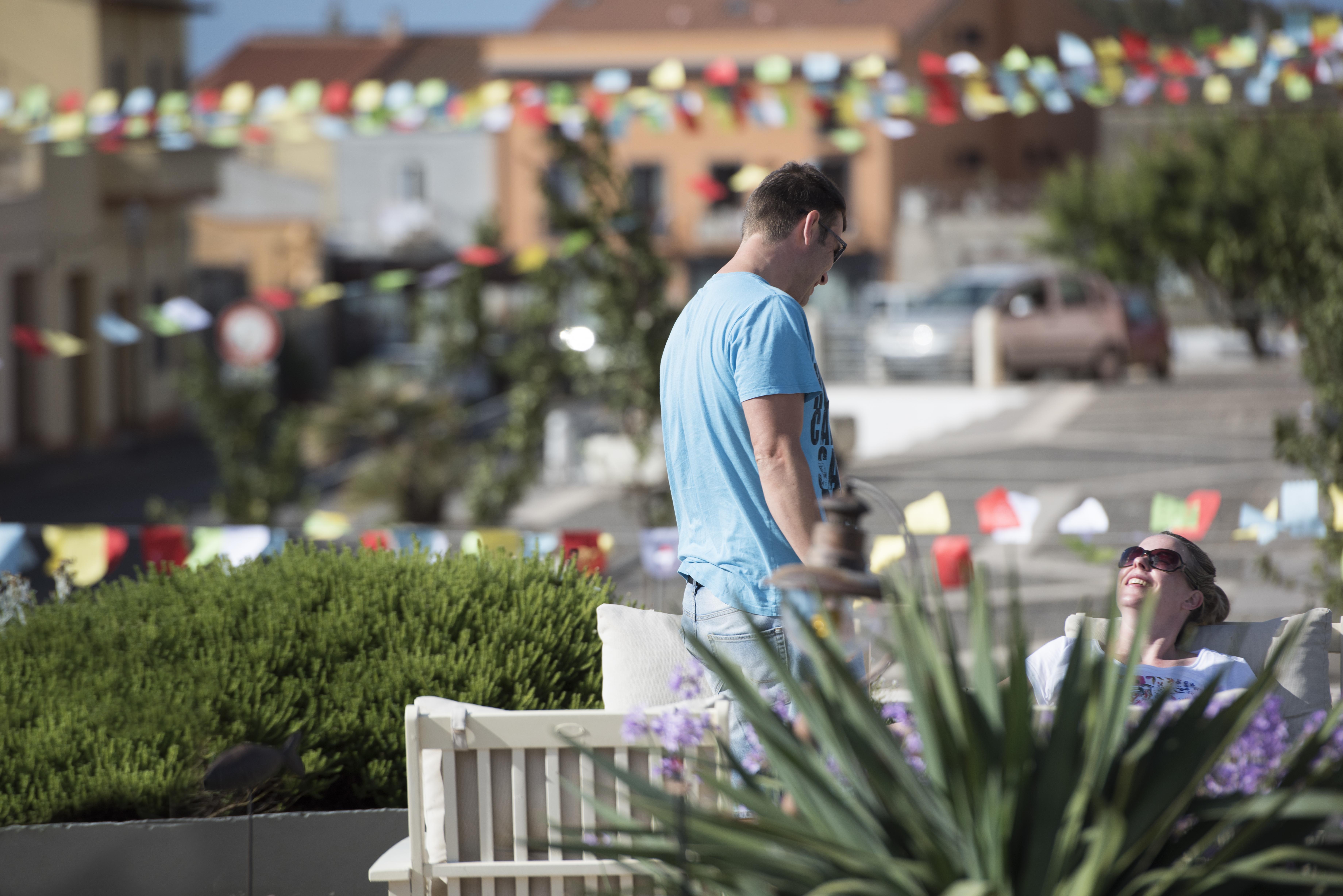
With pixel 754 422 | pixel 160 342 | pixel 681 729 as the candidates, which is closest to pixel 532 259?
pixel 754 422

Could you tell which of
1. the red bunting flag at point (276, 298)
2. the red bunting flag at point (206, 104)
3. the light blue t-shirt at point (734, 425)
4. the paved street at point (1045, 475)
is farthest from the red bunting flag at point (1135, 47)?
the light blue t-shirt at point (734, 425)

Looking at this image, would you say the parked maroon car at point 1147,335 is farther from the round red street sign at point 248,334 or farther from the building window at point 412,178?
the building window at point 412,178

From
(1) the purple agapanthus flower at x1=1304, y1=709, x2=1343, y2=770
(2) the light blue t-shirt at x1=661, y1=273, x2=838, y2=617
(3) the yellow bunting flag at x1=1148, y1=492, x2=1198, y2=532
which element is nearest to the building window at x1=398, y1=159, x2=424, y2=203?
(3) the yellow bunting flag at x1=1148, y1=492, x2=1198, y2=532

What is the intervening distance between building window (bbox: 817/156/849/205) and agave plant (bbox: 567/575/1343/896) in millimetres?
37632

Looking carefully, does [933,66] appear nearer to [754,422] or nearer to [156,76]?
[754,422]

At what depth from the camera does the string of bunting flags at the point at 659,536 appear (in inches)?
245

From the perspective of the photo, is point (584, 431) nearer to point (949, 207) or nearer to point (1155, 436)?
point (1155, 436)

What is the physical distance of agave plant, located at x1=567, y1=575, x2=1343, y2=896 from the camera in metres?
2.16

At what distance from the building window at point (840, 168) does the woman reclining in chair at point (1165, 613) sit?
36.1 meters

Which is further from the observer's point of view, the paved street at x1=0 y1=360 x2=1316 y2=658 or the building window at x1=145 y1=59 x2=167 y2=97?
the building window at x1=145 y1=59 x2=167 y2=97

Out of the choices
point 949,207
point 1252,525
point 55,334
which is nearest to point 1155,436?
point 1252,525

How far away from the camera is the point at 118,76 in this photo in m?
29.8

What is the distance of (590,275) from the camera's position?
10234 mm

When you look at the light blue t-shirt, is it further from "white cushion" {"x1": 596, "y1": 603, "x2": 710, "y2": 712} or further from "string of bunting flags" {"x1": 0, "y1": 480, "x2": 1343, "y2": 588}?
"string of bunting flags" {"x1": 0, "y1": 480, "x2": 1343, "y2": 588}
